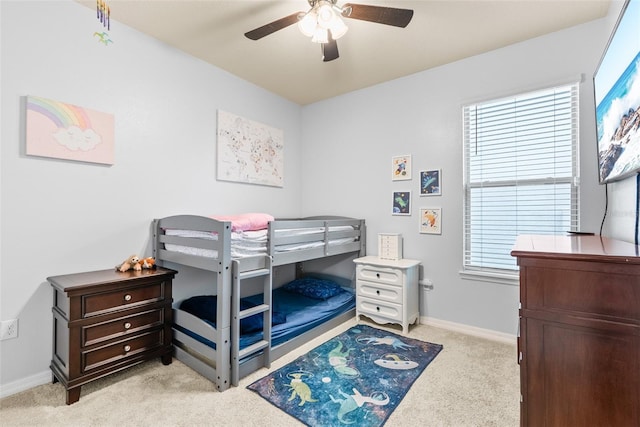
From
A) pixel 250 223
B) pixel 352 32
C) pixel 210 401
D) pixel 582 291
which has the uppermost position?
pixel 352 32

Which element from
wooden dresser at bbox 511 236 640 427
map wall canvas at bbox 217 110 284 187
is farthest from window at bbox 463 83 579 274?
map wall canvas at bbox 217 110 284 187

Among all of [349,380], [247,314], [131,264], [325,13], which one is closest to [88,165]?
[131,264]

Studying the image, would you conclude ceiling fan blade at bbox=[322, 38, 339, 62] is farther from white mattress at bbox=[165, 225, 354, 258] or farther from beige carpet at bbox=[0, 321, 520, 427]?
beige carpet at bbox=[0, 321, 520, 427]

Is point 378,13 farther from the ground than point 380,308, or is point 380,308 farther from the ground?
point 378,13

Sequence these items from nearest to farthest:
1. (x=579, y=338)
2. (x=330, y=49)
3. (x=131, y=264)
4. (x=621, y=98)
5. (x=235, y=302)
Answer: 1. (x=579, y=338)
2. (x=621, y=98)
3. (x=235, y=302)
4. (x=330, y=49)
5. (x=131, y=264)

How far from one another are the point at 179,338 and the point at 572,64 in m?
3.66

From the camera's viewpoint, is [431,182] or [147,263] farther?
[431,182]

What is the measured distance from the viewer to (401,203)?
3189mm

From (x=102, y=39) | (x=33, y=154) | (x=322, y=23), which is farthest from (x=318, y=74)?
(x=33, y=154)

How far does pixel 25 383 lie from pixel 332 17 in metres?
2.95

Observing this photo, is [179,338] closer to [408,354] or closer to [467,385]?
[408,354]

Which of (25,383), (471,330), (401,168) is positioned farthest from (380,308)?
(25,383)

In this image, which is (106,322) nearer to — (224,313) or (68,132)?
(224,313)

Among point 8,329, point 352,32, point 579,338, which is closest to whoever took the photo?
point 579,338
